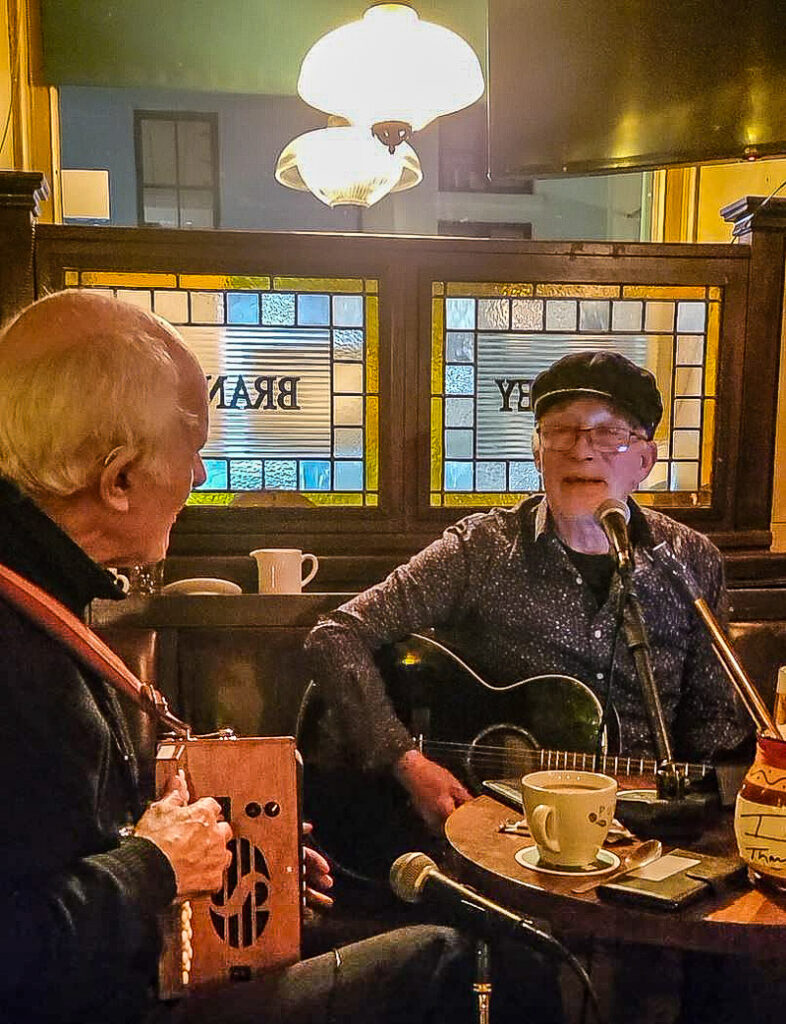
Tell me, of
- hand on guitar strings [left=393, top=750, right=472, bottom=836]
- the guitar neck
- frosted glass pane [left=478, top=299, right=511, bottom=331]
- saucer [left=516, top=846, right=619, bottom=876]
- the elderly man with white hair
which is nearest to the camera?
the elderly man with white hair

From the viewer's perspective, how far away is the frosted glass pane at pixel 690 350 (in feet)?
9.52

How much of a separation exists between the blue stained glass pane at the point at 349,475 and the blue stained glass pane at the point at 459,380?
13.8 inches

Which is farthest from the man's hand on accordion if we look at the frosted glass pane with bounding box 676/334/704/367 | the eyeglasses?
the frosted glass pane with bounding box 676/334/704/367

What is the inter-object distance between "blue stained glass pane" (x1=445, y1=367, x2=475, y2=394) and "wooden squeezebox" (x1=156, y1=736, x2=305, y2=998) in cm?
182

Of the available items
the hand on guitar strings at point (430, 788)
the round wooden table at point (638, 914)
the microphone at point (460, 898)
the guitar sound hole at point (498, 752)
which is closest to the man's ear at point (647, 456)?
the guitar sound hole at point (498, 752)

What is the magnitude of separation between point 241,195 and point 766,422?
5.70 m

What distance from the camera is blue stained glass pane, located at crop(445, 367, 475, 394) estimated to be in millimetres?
2844

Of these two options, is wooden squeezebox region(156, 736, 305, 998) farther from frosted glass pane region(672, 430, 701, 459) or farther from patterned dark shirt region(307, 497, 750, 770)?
frosted glass pane region(672, 430, 701, 459)

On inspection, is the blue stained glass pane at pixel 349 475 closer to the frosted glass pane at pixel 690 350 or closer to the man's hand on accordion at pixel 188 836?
the frosted glass pane at pixel 690 350

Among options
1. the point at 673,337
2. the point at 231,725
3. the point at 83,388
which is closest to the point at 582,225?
the point at 673,337

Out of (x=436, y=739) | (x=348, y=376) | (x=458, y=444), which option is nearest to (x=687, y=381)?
(x=458, y=444)

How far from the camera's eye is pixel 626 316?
9.48ft

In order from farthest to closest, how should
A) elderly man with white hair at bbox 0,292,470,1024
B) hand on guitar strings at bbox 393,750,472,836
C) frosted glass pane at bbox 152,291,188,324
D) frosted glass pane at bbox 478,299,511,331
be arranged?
frosted glass pane at bbox 478,299,511,331 → frosted glass pane at bbox 152,291,188,324 → hand on guitar strings at bbox 393,750,472,836 → elderly man with white hair at bbox 0,292,470,1024

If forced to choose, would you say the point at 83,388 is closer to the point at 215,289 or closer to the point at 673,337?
the point at 215,289
